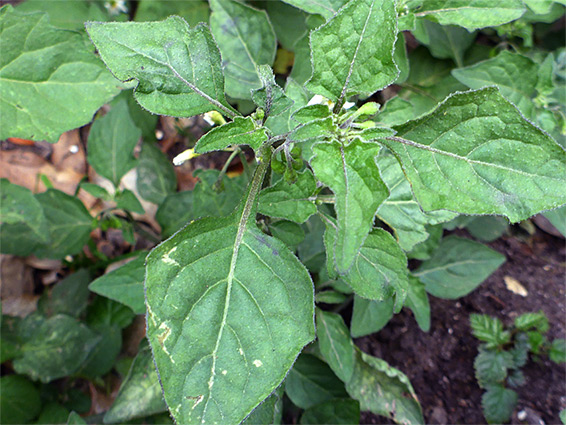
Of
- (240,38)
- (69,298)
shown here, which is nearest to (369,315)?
(240,38)

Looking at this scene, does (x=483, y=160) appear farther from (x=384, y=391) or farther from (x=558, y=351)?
(x=558, y=351)

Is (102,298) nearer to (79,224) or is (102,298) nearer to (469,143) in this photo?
(79,224)

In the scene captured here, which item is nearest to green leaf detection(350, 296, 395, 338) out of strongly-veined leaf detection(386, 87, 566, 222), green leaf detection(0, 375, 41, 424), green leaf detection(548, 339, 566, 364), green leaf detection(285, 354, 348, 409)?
green leaf detection(285, 354, 348, 409)

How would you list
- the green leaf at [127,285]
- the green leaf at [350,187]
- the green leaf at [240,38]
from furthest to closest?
the green leaf at [240,38], the green leaf at [127,285], the green leaf at [350,187]

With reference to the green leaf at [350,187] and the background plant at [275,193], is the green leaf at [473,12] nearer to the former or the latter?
the background plant at [275,193]

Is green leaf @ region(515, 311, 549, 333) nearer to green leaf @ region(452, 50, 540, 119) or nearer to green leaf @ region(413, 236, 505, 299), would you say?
green leaf @ region(413, 236, 505, 299)

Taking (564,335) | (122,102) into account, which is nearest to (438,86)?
(564,335)

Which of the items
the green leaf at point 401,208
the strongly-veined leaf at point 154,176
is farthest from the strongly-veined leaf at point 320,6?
the strongly-veined leaf at point 154,176
